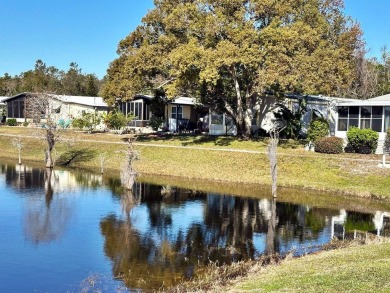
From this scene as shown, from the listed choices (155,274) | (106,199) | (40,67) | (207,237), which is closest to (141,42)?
(106,199)

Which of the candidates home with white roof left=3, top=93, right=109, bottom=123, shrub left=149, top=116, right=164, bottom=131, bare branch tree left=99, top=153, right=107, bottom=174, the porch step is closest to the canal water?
bare branch tree left=99, top=153, right=107, bottom=174

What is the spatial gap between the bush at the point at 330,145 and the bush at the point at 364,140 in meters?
0.96

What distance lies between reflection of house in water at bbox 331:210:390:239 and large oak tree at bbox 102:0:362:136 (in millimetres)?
15715

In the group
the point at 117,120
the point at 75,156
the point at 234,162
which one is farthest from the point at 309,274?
the point at 117,120

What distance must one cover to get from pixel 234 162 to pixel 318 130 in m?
7.87

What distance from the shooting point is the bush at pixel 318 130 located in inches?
1644

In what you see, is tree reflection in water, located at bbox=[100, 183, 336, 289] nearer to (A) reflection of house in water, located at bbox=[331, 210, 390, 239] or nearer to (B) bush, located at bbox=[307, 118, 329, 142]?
(A) reflection of house in water, located at bbox=[331, 210, 390, 239]

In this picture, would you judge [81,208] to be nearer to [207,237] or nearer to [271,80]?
[207,237]

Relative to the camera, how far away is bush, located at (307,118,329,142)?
41750mm

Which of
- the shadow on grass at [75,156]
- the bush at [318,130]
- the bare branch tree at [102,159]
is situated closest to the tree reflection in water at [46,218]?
the bare branch tree at [102,159]

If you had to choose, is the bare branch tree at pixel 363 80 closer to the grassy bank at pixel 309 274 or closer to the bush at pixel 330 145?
the bush at pixel 330 145

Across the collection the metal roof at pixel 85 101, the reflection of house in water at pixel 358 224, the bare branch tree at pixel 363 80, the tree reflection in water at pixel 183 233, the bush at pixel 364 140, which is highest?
the bare branch tree at pixel 363 80

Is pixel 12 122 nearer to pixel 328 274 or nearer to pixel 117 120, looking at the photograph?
pixel 117 120

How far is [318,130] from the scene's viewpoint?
41844mm
